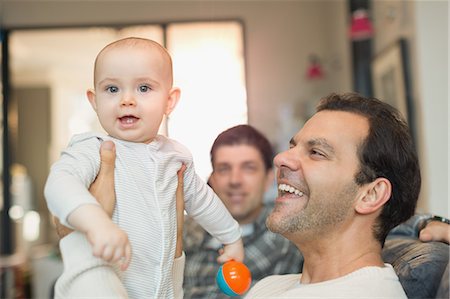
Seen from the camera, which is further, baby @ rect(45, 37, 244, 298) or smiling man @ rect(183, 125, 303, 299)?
smiling man @ rect(183, 125, 303, 299)

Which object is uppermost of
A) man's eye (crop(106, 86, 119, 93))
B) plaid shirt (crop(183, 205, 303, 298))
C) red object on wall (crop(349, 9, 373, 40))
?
red object on wall (crop(349, 9, 373, 40))

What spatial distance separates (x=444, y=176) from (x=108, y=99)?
210 cm

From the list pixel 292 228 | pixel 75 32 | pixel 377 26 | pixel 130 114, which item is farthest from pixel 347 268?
pixel 75 32

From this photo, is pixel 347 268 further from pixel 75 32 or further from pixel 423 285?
pixel 75 32

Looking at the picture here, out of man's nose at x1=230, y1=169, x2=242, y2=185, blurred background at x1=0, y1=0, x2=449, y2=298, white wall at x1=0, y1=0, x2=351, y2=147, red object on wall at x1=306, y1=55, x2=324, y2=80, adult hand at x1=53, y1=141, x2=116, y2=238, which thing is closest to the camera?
adult hand at x1=53, y1=141, x2=116, y2=238

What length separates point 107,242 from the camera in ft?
2.41

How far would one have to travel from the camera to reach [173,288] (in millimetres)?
984

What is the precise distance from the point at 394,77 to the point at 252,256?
5.54 ft

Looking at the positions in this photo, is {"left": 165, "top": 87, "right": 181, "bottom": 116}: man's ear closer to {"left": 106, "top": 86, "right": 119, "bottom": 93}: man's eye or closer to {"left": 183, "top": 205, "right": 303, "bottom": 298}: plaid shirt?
{"left": 106, "top": 86, "right": 119, "bottom": 93}: man's eye

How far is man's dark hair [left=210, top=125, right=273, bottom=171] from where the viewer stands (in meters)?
1.50

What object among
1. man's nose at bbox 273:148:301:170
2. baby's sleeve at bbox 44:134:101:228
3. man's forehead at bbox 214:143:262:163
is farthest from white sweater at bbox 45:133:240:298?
man's forehead at bbox 214:143:262:163

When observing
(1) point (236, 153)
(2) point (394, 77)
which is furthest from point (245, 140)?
(2) point (394, 77)

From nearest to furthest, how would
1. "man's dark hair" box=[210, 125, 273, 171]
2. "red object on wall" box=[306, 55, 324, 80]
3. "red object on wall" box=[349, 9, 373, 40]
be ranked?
"man's dark hair" box=[210, 125, 273, 171]
"red object on wall" box=[349, 9, 373, 40]
"red object on wall" box=[306, 55, 324, 80]

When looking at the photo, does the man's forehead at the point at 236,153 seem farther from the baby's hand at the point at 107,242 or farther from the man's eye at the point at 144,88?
the baby's hand at the point at 107,242
